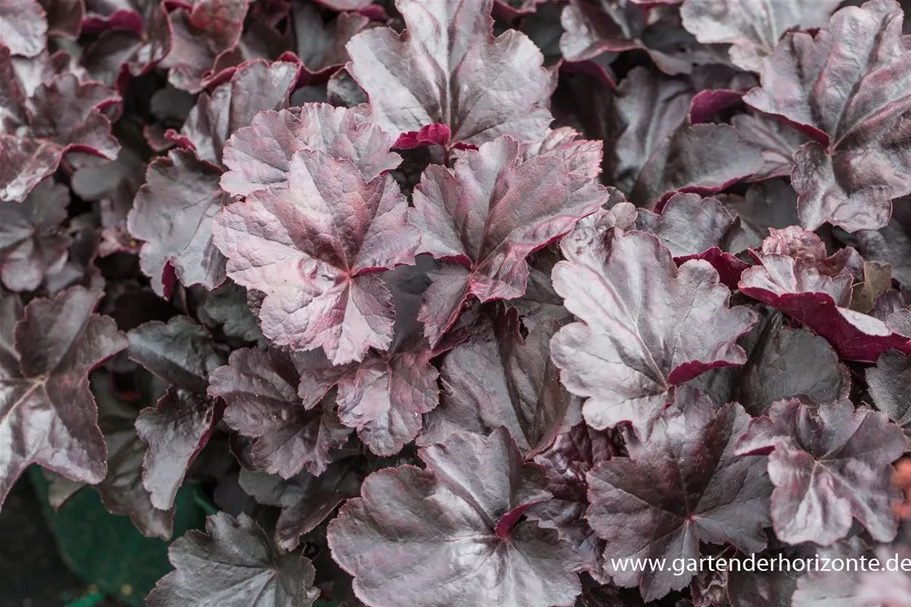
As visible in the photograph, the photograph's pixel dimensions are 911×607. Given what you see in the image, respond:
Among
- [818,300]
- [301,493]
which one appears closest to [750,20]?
[818,300]

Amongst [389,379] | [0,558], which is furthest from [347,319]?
[0,558]

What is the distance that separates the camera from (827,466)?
2.67 feet

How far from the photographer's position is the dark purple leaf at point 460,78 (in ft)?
3.42

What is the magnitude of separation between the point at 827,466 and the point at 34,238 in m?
1.17

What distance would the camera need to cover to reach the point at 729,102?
1.18 m

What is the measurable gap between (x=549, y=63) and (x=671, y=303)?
1.91 ft

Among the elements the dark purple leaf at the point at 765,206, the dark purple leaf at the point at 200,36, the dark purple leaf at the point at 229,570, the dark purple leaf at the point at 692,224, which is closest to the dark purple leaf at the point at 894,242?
the dark purple leaf at the point at 765,206

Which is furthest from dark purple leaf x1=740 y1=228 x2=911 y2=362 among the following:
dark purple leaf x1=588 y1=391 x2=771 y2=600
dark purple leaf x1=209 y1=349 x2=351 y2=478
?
dark purple leaf x1=209 y1=349 x2=351 y2=478

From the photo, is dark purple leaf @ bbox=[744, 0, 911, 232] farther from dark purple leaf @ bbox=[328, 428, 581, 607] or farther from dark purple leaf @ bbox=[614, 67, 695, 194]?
dark purple leaf @ bbox=[328, 428, 581, 607]

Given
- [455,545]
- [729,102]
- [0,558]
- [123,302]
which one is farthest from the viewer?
[0,558]

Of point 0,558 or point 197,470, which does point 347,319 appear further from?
point 0,558

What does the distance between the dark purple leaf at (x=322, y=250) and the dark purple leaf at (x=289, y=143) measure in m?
0.06

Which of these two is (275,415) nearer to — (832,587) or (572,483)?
(572,483)

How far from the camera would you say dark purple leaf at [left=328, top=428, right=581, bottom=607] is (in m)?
0.81
